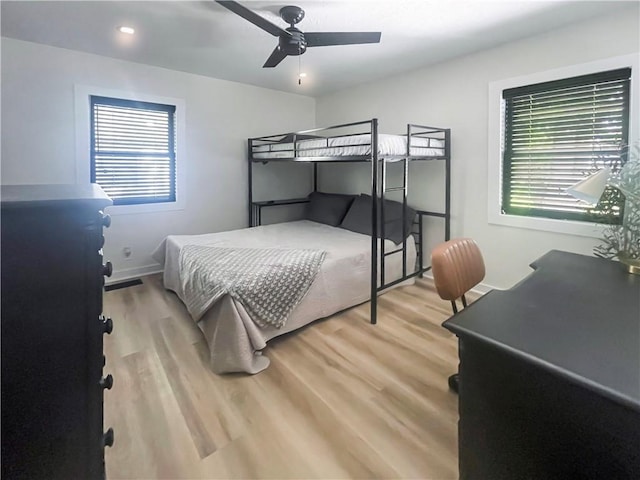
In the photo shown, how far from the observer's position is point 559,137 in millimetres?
2611

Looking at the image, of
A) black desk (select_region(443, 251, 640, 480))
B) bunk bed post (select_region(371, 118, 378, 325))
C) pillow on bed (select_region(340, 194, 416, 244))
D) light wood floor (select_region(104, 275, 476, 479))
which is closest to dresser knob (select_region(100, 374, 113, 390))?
light wood floor (select_region(104, 275, 476, 479))

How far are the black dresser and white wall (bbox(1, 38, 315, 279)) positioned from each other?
2863mm

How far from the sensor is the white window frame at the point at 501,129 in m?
2.22

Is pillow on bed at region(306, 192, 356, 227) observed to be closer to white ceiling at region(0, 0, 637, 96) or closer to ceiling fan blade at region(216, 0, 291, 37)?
white ceiling at region(0, 0, 637, 96)

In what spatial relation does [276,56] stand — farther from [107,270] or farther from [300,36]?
[107,270]

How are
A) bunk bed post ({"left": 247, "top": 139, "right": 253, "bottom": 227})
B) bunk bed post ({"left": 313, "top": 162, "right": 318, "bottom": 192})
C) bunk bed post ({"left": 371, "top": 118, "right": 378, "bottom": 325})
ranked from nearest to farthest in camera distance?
bunk bed post ({"left": 371, "top": 118, "right": 378, "bottom": 325}) < bunk bed post ({"left": 247, "top": 139, "right": 253, "bottom": 227}) < bunk bed post ({"left": 313, "top": 162, "right": 318, "bottom": 192})

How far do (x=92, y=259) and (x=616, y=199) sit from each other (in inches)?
89.4

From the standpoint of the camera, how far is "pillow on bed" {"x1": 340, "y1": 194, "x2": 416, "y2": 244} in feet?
10.8

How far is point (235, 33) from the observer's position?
2.66 meters

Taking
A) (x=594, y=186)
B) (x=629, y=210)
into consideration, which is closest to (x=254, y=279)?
(x=594, y=186)

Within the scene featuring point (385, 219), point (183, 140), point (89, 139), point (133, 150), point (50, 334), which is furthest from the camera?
point (183, 140)

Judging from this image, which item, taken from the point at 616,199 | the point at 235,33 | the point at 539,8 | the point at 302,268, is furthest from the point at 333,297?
the point at 539,8

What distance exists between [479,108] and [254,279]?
8.45 feet

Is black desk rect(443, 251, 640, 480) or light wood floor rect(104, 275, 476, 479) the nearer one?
black desk rect(443, 251, 640, 480)
